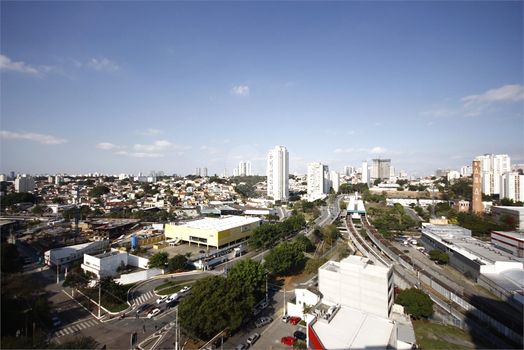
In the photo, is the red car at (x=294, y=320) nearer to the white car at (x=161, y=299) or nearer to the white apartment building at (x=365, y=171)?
the white car at (x=161, y=299)

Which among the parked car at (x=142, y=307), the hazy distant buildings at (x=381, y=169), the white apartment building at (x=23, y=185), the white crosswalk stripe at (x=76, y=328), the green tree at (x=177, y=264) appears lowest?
the white crosswalk stripe at (x=76, y=328)


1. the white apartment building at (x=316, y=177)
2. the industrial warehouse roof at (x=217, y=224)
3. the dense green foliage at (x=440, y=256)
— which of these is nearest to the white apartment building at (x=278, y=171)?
the white apartment building at (x=316, y=177)

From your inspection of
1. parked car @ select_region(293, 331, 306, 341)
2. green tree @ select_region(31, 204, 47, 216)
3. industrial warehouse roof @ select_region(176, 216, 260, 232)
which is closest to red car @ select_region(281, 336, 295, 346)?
parked car @ select_region(293, 331, 306, 341)

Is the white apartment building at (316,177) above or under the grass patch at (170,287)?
above

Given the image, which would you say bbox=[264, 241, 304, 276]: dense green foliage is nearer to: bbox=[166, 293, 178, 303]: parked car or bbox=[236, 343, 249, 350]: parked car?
bbox=[166, 293, 178, 303]: parked car

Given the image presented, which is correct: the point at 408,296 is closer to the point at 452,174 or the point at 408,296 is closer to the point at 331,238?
the point at 331,238

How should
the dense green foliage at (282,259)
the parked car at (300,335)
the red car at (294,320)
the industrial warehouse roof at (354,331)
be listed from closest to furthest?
1. the industrial warehouse roof at (354,331)
2. the parked car at (300,335)
3. the red car at (294,320)
4. the dense green foliage at (282,259)
